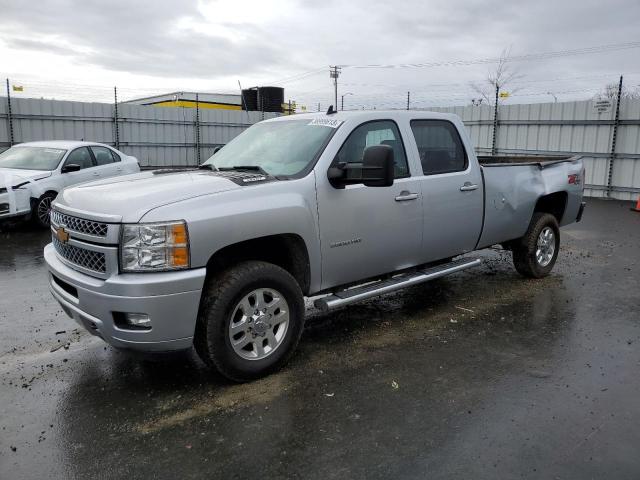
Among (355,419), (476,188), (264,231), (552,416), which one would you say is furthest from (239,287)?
(476,188)

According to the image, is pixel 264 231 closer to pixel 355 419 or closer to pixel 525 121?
pixel 355 419

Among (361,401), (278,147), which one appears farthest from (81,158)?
(361,401)

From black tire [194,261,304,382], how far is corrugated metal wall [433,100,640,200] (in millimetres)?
13629

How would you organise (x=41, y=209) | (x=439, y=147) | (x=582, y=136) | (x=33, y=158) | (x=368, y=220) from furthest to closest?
(x=582, y=136), (x=33, y=158), (x=41, y=209), (x=439, y=147), (x=368, y=220)

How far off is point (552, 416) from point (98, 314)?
297cm

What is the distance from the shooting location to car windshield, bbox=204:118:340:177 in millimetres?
4410

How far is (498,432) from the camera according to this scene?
326cm

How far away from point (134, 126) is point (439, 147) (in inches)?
633

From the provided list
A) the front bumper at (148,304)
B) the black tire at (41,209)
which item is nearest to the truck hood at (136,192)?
the front bumper at (148,304)

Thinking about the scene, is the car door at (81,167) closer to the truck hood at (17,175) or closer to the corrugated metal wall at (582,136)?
the truck hood at (17,175)

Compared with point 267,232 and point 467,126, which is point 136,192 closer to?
point 267,232

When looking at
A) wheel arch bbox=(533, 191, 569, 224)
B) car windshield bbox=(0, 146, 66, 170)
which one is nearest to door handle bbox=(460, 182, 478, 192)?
wheel arch bbox=(533, 191, 569, 224)

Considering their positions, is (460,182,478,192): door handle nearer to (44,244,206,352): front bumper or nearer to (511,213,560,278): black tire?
(511,213,560,278): black tire

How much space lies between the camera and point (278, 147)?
471 cm
